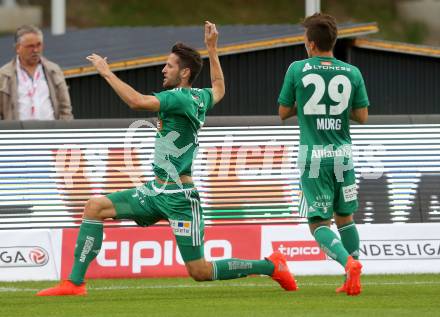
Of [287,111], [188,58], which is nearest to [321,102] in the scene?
[287,111]

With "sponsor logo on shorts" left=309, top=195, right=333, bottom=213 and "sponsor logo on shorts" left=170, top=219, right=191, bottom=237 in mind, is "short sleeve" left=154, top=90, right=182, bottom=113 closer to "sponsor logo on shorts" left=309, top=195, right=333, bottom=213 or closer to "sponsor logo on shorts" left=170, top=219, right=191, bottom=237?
"sponsor logo on shorts" left=170, top=219, right=191, bottom=237

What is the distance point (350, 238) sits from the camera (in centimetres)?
1107

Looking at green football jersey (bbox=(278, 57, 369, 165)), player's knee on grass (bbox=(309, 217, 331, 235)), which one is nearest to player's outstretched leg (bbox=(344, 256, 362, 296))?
player's knee on grass (bbox=(309, 217, 331, 235))

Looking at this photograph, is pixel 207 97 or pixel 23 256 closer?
pixel 207 97

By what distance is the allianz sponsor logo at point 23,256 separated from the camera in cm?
1253

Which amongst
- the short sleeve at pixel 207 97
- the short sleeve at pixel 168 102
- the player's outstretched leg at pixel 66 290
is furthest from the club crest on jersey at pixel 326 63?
the player's outstretched leg at pixel 66 290

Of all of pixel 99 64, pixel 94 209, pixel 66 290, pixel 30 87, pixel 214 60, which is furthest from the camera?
pixel 30 87

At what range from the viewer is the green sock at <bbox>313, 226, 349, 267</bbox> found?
1054 centimetres

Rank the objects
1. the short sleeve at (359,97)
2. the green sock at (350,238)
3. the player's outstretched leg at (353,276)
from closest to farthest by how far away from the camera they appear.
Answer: the player's outstretched leg at (353,276), the short sleeve at (359,97), the green sock at (350,238)

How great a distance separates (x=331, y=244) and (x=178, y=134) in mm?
1376

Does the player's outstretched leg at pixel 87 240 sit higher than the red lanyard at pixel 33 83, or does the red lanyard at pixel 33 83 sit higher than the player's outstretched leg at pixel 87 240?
the red lanyard at pixel 33 83

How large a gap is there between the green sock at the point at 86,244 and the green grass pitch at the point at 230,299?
200 millimetres

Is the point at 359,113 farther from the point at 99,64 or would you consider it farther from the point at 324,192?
the point at 99,64

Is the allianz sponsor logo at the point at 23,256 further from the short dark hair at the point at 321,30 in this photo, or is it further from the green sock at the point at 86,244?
the short dark hair at the point at 321,30
